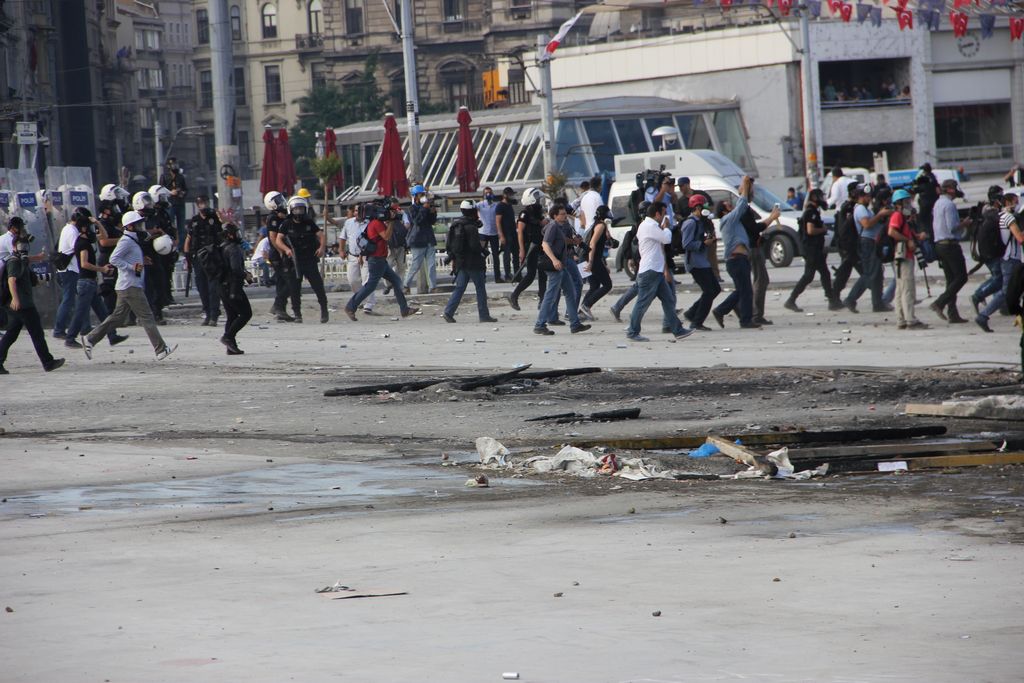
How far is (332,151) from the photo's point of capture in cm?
4781

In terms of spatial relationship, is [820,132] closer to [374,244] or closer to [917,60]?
[917,60]

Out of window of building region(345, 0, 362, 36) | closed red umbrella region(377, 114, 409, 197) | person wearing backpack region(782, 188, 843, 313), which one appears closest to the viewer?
person wearing backpack region(782, 188, 843, 313)

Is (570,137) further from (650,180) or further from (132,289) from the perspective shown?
(132,289)

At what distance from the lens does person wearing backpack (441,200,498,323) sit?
20.6m

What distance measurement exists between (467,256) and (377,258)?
1480 millimetres

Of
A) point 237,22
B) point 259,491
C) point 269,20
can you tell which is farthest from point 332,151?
point 237,22

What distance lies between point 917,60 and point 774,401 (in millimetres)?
53639

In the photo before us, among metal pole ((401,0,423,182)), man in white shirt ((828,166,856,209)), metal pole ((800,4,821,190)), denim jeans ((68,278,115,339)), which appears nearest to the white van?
man in white shirt ((828,166,856,209))

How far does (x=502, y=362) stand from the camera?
1577 centimetres

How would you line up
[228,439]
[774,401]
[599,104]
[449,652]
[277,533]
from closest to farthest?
[449,652] < [277,533] < [228,439] < [774,401] < [599,104]

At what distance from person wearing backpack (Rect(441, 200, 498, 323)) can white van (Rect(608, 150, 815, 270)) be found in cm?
206

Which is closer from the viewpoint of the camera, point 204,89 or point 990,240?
point 990,240

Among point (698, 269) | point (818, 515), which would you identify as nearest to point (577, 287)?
point (698, 269)

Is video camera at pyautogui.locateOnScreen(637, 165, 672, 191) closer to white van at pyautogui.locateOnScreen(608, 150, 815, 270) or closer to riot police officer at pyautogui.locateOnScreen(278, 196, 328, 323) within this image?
white van at pyautogui.locateOnScreen(608, 150, 815, 270)
